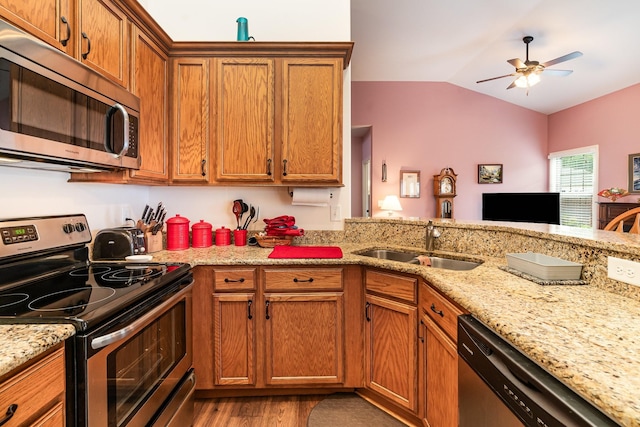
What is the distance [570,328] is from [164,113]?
2.32 meters

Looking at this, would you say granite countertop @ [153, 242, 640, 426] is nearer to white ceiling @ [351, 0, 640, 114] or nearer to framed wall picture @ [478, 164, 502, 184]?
white ceiling @ [351, 0, 640, 114]

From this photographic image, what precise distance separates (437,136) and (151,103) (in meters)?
4.74

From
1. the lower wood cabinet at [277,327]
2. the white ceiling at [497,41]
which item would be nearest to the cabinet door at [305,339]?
the lower wood cabinet at [277,327]

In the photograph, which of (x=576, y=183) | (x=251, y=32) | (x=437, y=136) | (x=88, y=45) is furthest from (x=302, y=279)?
(x=576, y=183)

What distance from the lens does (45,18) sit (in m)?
1.25

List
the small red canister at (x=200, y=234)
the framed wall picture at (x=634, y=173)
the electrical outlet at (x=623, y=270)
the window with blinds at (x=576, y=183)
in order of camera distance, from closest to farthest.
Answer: the electrical outlet at (x=623, y=270) < the small red canister at (x=200, y=234) < the framed wall picture at (x=634, y=173) < the window with blinds at (x=576, y=183)

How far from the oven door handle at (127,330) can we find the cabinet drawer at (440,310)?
117 cm

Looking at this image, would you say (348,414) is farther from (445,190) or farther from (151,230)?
(445,190)

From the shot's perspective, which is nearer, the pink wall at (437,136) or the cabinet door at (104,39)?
the cabinet door at (104,39)

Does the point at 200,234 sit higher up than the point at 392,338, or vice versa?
the point at 200,234

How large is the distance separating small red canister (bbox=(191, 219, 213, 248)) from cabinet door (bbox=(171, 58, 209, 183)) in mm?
343

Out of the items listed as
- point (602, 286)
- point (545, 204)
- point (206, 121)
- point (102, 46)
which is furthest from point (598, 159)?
point (102, 46)

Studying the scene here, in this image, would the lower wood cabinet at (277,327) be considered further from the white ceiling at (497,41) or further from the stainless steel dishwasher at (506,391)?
the white ceiling at (497,41)

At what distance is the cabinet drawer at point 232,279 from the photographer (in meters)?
1.88
